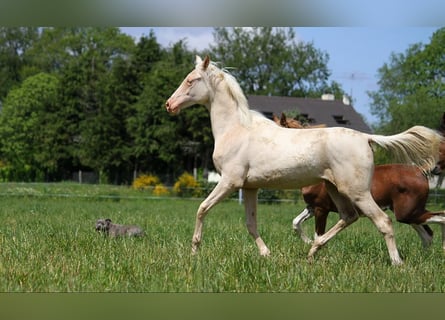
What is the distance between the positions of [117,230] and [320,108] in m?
46.8

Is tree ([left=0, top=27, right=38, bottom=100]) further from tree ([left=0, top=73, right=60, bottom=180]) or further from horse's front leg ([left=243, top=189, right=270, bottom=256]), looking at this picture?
horse's front leg ([left=243, top=189, right=270, bottom=256])

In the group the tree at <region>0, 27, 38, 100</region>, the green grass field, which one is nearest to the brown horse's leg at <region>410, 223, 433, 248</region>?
the green grass field

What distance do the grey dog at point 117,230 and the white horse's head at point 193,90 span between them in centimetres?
242

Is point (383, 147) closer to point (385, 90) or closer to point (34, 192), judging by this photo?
point (34, 192)

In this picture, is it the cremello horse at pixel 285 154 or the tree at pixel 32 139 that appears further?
the tree at pixel 32 139

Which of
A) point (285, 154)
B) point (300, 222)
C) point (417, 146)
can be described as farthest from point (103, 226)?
point (417, 146)

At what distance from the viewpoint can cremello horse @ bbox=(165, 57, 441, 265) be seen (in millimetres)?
6230

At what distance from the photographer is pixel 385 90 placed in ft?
153

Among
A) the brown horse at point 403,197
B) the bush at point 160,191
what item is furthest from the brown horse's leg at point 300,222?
the bush at point 160,191

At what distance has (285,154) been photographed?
249 inches

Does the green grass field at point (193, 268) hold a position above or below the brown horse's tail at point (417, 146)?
below

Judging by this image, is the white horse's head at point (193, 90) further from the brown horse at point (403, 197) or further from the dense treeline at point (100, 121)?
the dense treeline at point (100, 121)

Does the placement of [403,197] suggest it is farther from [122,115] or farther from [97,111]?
[97,111]

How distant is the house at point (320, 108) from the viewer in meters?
51.2
